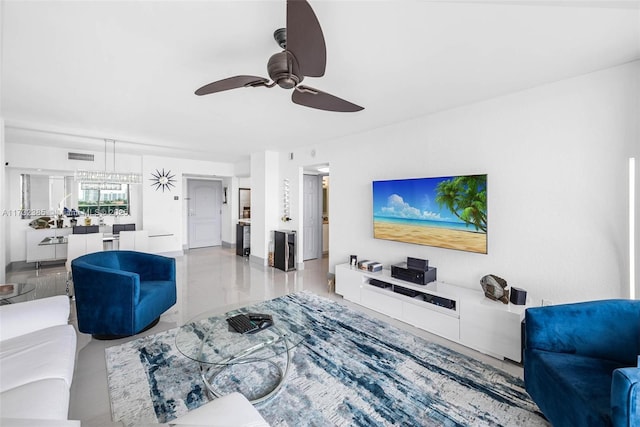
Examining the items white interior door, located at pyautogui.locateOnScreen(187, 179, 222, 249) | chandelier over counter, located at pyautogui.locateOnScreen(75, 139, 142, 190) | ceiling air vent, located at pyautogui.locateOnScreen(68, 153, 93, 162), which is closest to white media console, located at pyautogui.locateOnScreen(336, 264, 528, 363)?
chandelier over counter, located at pyautogui.locateOnScreen(75, 139, 142, 190)

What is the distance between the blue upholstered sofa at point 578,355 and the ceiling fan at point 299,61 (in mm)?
2010

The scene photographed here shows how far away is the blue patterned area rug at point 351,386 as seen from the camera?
5.57ft

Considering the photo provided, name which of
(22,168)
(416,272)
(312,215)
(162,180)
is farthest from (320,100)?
(22,168)

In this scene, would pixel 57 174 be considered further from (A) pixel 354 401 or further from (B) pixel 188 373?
(A) pixel 354 401

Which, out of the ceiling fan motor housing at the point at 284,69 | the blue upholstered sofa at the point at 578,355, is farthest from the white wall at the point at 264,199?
the blue upholstered sofa at the point at 578,355

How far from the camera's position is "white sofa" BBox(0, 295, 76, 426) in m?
1.19

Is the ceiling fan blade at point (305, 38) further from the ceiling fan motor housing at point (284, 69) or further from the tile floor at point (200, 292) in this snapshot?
Result: the tile floor at point (200, 292)

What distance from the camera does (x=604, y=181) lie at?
2.14m

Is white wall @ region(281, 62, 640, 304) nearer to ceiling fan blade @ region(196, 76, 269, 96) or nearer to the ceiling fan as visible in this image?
the ceiling fan

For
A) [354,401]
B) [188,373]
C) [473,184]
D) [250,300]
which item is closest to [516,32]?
[473,184]

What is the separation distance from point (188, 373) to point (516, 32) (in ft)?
11.3

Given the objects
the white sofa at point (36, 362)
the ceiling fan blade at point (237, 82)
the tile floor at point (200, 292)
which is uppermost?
the ceiling fan blade at point (237, 82)

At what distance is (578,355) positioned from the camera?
1.60m

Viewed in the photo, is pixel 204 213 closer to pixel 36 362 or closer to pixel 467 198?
pixel 36 362
